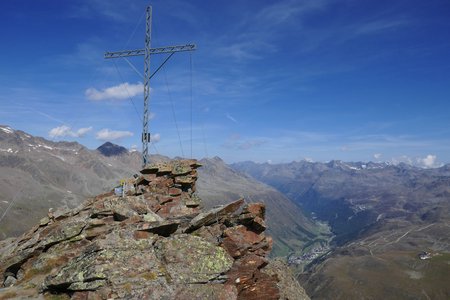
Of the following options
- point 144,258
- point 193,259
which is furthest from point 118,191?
point 193,259

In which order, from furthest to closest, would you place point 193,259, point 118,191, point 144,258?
point 118,191, point 193,259, point 144,258

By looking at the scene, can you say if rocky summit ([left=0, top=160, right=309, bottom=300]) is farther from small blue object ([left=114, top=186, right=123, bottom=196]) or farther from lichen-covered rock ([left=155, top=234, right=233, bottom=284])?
small blue object ([left=114, top=186, right=123, bottom=196])

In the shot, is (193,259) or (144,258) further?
(193,259)

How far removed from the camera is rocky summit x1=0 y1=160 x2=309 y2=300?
2550 cm

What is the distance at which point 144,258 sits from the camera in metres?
27.6

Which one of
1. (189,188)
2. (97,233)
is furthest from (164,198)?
(97,233)

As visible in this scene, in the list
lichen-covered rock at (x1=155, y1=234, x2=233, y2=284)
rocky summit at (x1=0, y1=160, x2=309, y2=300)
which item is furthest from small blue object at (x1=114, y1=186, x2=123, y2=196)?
lichen-covered rock at (x1=155, y1=234, x2=233, y2=284)

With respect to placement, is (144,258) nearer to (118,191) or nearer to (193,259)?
(193,259)

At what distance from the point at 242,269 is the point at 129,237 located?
9560 mm

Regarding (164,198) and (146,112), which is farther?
(146,112)

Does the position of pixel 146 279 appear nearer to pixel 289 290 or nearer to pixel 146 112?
pixel 289 290

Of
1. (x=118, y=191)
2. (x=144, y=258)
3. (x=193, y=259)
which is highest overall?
(x=118, y=191)

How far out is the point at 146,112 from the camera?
55625 mm

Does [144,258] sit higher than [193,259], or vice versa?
[144,258]
